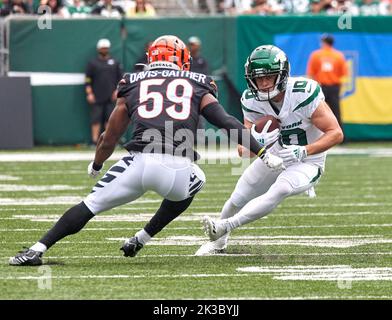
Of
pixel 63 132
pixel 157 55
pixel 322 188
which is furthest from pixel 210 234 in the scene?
pixel 63 132

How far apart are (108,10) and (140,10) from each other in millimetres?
508

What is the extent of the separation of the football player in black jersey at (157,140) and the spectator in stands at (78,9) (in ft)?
36.0

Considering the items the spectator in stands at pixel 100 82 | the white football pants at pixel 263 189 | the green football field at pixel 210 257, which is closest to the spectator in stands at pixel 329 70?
the spectator in stands at pixel 100 82

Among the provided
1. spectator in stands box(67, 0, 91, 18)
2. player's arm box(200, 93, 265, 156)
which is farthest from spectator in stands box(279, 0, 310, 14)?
player's arm box(200, 93, 265, 156)

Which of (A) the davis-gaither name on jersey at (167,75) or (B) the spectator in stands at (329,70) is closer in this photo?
(A) the davis-gaither name on jersey at (167,75)

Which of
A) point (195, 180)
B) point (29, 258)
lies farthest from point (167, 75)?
point (29, 258)

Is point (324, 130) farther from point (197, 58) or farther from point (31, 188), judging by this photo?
point (197, 58)

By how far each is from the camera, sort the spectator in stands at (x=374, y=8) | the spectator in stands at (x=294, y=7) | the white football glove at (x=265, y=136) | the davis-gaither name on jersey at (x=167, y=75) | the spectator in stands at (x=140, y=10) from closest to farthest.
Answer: the davis-gaither name on jersey at (x=167, y=75)
the white football glove at (x=265, y=136)
the spectator in stands at (x=140, y=10)
the spectator in stands at (x=294, y=7)
the spectator in stands at (x=374, y=8)

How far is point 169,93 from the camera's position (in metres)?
6.45

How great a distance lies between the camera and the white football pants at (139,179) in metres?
6.31

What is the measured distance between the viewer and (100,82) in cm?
1641

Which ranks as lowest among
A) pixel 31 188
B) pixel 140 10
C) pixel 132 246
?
pixel 31 188

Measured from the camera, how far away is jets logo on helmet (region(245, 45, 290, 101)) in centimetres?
691

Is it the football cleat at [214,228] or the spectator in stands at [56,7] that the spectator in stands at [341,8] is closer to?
the spectator in stands at [56,7]
